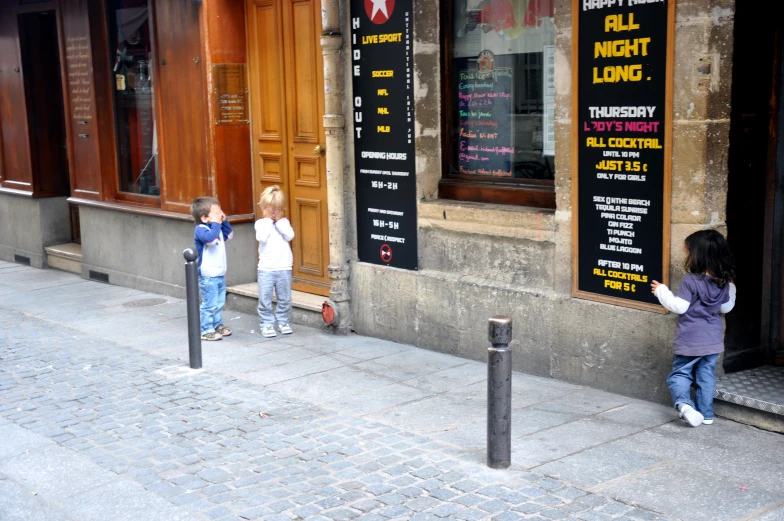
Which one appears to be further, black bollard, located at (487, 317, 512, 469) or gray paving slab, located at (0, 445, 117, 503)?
gray paving slab, located at (0, 445, 117, 503)

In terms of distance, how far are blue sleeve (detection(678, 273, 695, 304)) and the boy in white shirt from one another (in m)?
4.01

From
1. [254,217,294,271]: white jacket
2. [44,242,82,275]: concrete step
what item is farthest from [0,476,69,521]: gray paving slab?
[44,242,82,275]: concrete step

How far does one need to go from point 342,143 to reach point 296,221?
1.31 metres

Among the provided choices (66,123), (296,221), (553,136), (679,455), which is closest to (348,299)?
(296,221)

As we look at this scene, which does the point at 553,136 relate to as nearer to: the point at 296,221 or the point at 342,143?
the point at 342,143

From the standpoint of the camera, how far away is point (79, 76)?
40.2 ft

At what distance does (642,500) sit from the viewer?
195 inches

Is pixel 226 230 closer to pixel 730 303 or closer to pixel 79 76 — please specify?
pixel 79 76

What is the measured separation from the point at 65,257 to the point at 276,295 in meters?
5.37

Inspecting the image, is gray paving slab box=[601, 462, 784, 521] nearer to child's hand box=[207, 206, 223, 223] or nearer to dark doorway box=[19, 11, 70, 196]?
child's hand box=[207, 206, 223, 223]

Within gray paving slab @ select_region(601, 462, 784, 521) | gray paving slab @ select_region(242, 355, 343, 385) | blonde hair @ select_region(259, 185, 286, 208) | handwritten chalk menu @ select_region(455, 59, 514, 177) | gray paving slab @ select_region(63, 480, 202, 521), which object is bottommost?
gray paving slab @ select_region(242, 355, 343, 385)

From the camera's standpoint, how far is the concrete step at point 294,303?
938 cm

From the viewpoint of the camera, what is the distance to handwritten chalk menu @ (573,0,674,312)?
632 centimetres

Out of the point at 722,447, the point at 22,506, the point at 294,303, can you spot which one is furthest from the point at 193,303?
the point at 722,447
